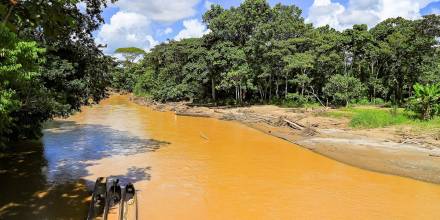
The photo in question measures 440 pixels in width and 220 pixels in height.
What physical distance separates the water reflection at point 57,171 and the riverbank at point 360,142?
27.8ft

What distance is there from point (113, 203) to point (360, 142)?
13.5 meters

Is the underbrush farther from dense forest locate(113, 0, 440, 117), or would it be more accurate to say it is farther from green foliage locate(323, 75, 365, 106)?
dense forest locate(113, 0, 440, 117)

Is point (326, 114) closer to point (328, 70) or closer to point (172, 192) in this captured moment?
point (328, 70)

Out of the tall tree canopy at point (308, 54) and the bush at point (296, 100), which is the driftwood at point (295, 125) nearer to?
the tall tree canopy at point (308, 54)

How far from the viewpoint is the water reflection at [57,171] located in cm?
1094

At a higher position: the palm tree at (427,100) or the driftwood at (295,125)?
the palm tree at (427,100)

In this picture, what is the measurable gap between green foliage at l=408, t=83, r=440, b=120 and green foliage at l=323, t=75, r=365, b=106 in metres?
10.7

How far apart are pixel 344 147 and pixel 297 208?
841 cm

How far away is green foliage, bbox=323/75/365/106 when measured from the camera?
1357 inches

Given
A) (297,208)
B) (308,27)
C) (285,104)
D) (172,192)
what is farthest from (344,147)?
(308,27)

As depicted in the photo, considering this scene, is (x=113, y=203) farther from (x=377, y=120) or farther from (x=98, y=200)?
(x=377, y=120)

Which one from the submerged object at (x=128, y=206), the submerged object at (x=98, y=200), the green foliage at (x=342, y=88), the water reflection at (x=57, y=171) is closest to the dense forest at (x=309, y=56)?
the green foliage at (x=342, y=88)

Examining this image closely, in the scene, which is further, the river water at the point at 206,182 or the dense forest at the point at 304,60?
the dense forest at the point at 304,60

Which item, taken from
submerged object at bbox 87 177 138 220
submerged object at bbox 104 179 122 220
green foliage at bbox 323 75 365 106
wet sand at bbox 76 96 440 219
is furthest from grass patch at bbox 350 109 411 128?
submerged object at bbox 104 179 122 220
